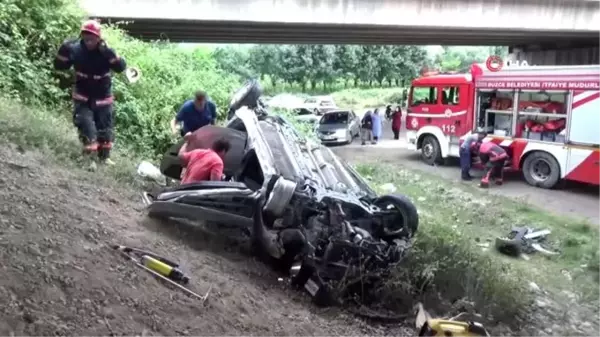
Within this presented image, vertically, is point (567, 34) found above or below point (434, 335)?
above

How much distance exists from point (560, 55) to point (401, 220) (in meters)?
24.9

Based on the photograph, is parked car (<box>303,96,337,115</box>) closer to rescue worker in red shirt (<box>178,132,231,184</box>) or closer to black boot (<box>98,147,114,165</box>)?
black boot (<box>98,147,114,165</box>)

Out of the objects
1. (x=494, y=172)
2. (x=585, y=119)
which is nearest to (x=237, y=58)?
(x=494, y=172)

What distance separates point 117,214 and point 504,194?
9293 mm

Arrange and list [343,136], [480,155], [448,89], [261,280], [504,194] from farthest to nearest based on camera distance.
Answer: [343,136]
[448,89]
[480,155]
[504,194]
[261,280]

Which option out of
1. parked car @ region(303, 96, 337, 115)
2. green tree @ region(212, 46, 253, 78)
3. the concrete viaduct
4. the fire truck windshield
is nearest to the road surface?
the fire truck windshield

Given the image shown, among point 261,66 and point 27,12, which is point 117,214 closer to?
point 27,12

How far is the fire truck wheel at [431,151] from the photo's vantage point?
15992 mm

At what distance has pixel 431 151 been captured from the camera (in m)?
16.2

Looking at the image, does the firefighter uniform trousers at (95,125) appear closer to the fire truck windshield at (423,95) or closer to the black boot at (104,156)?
the black boot at (104,156)

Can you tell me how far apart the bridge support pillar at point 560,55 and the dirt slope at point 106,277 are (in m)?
25.5

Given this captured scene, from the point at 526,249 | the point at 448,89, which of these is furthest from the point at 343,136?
the point at 526,249

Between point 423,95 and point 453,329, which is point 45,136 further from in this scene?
point 423,95

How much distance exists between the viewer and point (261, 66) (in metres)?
40.9
